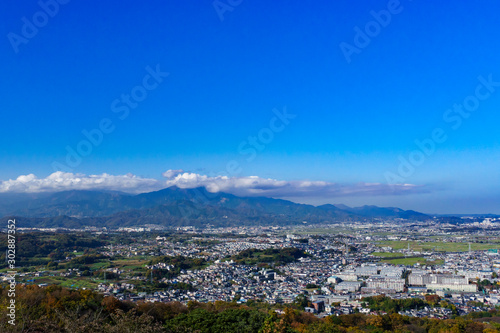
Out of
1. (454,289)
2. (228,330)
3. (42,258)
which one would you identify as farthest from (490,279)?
(42,258)

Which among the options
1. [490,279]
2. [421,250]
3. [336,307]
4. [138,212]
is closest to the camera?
[336,307]

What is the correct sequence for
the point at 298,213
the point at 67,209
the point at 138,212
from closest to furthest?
the point at 138,212 → the point at 67,209 → the point at 298,213

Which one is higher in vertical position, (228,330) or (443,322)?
(228,330)

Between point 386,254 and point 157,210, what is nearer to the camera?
point 386,254

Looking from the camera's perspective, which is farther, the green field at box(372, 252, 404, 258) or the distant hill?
the distant hill

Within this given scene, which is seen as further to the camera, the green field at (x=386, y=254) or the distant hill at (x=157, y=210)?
the distant hill at (x=157, y=210)

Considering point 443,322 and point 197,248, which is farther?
point 197,248

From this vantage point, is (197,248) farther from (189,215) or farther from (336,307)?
(189,215)
